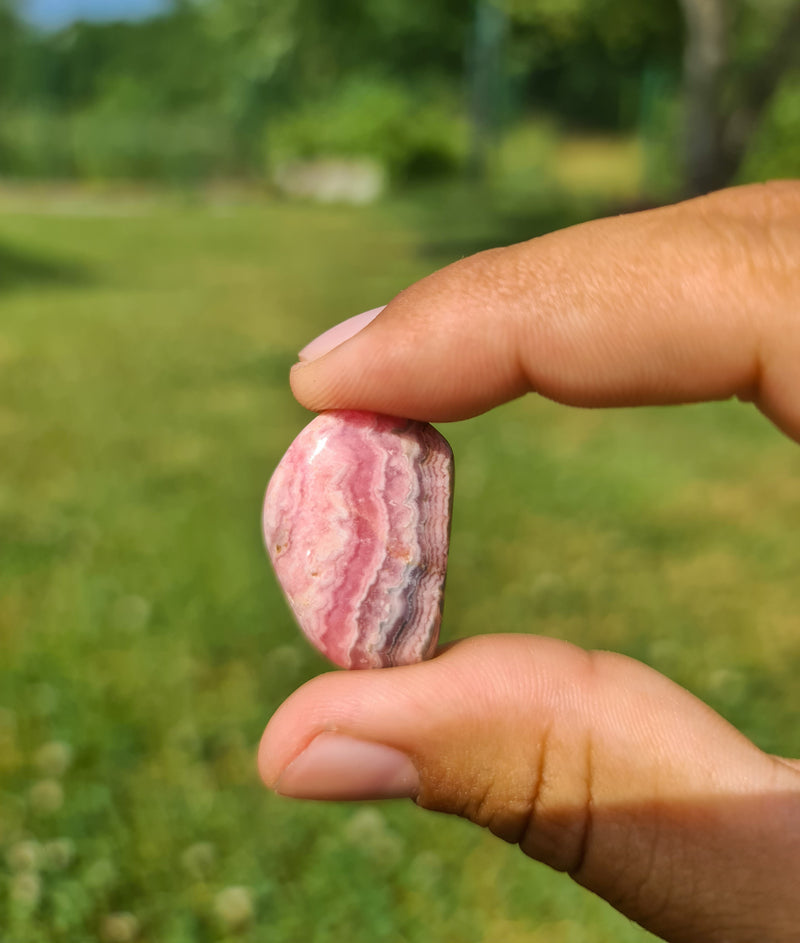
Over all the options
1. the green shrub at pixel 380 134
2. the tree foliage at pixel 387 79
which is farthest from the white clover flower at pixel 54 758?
the green shrub at pixel 380 134

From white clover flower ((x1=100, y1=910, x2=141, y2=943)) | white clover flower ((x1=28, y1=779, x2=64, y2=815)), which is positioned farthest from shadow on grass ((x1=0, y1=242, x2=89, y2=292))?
white clover flower ((x1=100, y1=910, x2=141, y2=943))

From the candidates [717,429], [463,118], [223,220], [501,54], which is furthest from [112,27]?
[717,429]

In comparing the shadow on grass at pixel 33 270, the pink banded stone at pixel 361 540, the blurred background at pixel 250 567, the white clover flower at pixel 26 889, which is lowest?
the shadow on grass at pixel 33 270

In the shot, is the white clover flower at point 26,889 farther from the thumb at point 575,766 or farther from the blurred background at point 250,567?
the thumb at point 575,766

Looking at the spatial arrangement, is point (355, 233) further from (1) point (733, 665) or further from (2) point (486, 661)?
(2) point (486, 661)

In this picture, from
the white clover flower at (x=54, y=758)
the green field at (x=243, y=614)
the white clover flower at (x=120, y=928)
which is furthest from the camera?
the white clover flower at (x=54, y=758)

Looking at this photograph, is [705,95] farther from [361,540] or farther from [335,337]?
[361,540]

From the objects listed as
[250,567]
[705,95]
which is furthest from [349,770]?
[705,95]
